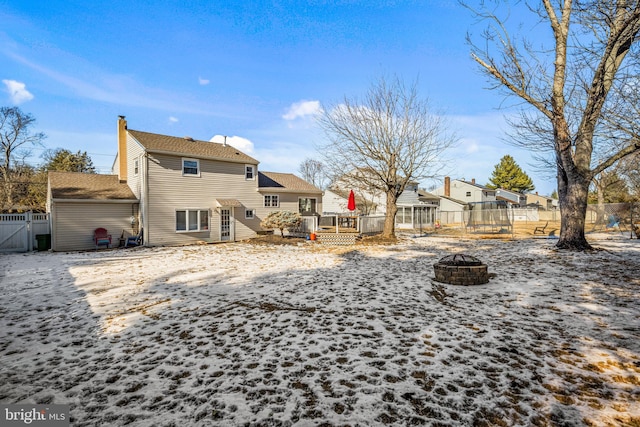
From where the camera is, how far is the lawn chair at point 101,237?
15031mm

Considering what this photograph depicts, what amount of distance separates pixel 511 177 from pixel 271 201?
2027 inches

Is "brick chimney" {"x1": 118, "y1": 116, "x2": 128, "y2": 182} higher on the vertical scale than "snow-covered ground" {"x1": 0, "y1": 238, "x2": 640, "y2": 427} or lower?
higher

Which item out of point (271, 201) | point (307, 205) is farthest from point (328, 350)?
point (307, 205)

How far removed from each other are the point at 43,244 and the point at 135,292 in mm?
12155

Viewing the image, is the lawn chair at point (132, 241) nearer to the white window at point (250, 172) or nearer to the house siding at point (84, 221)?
the house siding at point (84, 221)

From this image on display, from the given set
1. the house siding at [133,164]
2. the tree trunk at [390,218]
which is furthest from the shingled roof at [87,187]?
the tree trunk at [390,218]

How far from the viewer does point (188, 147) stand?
1806 cm

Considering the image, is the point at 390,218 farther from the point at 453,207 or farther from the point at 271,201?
the point at 453,207

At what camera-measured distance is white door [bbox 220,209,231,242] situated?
734 inches

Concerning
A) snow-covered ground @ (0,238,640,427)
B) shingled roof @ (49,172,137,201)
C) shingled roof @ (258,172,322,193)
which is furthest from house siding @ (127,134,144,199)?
snow-covered ground @ (0,238,640,427)

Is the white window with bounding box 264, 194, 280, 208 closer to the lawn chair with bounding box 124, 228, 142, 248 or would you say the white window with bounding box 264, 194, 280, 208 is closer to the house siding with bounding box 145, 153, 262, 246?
the house siding with bounding box 145, 153, 262, 246

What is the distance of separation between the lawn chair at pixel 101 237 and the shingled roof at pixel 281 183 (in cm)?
921

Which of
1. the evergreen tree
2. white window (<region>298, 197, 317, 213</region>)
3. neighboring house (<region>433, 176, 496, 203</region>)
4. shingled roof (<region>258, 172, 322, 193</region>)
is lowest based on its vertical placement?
white window (<region>298, 197, 317, 213</region>)

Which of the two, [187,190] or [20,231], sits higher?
[187,190]
